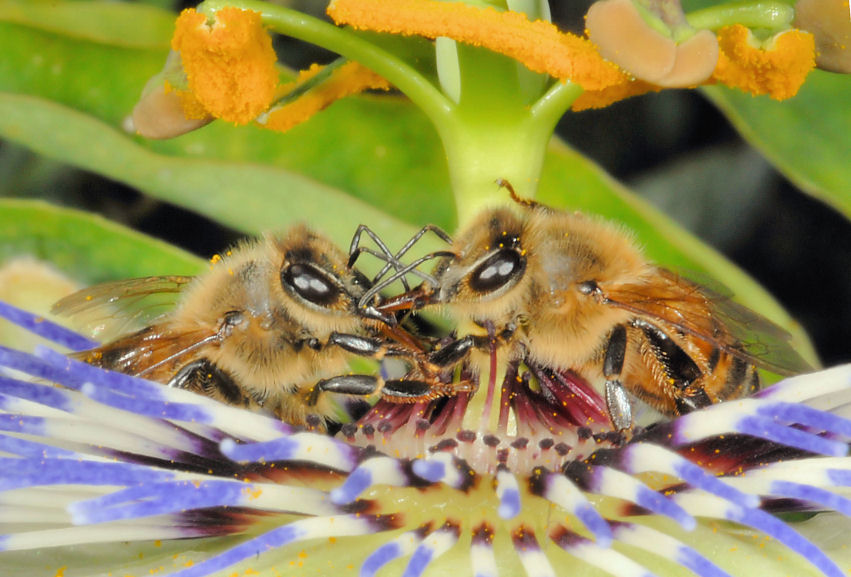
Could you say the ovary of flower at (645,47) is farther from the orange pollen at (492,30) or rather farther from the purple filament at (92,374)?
the purple filament at (92,374)

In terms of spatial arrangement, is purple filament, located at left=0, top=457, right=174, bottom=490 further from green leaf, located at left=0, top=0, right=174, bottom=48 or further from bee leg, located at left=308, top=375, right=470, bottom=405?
green leaf, located at left=0, top=0, right=174, bottom=48

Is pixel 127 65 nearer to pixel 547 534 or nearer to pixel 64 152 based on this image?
pixel 64 152

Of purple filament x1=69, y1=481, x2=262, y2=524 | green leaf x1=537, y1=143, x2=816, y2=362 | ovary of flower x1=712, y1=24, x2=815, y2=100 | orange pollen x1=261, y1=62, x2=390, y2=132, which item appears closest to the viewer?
purple filament x1=69, y1=481, x2=262, y2=524

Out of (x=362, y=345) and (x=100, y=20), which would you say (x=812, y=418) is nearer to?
(x=362, y=345)

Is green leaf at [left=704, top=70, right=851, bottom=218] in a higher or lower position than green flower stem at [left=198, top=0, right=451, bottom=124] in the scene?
lower

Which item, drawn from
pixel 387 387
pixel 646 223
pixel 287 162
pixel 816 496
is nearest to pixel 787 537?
pixel 816 496

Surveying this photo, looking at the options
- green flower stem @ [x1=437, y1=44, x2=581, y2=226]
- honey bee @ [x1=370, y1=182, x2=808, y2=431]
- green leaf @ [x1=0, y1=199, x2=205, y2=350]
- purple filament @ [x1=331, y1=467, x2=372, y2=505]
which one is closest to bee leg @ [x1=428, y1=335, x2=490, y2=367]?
honey bee @ [x1=370, y1=182, x2=808, y2=431]

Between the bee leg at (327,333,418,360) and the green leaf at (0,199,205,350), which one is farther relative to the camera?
the green leaf at (0,199,205,350)
